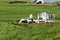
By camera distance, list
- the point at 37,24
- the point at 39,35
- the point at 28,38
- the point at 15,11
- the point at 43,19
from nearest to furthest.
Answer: the point at 28,38
the point at 39,35
the point at 37,24
the point at 43,19
the point at 15,11

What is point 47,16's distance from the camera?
2336cm

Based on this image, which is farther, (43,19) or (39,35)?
(43,19)

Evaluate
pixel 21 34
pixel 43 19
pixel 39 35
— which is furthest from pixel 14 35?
pixel 43 19

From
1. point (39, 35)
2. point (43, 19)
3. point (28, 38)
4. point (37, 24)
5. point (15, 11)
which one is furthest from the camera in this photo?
point (15, 11)

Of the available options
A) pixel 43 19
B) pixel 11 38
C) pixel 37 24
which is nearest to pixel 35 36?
pixel 11 38

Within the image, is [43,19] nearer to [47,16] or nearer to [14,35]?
[47,16]

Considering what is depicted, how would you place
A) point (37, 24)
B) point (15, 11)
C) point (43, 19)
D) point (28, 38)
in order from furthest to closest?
1. point (15, 11)
2. point (43, 19)
3. point (37, 24)
4. point (28, 38)

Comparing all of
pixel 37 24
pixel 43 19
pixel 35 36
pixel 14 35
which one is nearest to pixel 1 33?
pixel 14 35

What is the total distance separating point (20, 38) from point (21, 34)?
128 cm

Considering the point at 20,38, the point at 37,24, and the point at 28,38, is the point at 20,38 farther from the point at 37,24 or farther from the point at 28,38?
the point at 37,24

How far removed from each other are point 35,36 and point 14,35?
1.34m

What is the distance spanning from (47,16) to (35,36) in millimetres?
7996

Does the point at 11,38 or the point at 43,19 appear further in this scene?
the point at 43,19

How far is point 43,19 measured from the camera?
2278 cm
